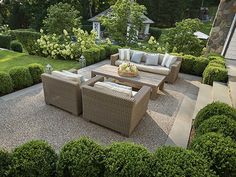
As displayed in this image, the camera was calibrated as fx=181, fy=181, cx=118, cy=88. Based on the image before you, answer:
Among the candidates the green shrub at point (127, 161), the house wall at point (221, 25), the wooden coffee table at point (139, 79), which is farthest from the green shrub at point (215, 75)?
the green shrub at point (127, 161)

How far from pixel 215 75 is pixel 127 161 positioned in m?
5.85

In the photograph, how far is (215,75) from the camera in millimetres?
6809

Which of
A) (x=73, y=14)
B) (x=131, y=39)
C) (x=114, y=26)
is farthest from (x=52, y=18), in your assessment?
(x=131, y=39)

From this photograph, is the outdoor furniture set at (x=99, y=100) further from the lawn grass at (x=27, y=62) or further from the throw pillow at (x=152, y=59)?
the lawn grass at (x=27, y=62)

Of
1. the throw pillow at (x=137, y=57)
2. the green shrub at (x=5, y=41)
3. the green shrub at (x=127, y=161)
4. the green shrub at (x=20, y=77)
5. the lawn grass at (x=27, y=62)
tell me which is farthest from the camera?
the green shrub at (x=5, y=41)

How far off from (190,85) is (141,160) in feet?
18.8

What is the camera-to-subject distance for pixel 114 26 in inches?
454

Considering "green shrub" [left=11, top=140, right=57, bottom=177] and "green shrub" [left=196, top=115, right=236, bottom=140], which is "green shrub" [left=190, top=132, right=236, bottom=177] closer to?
"green shrub" [left=196, top=115, right=236, bottom=140]

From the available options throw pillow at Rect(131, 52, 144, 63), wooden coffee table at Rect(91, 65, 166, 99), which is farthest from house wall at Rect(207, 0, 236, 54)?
wooden coffee table at Rect(91, 65, 166, 99)

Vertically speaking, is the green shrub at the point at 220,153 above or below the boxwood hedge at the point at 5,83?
above

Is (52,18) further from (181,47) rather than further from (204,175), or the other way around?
A: (204,175)

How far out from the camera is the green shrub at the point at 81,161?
2.41 meters

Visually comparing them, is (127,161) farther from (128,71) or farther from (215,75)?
(215,75)

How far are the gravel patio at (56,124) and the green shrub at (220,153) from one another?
1429 millimetres
